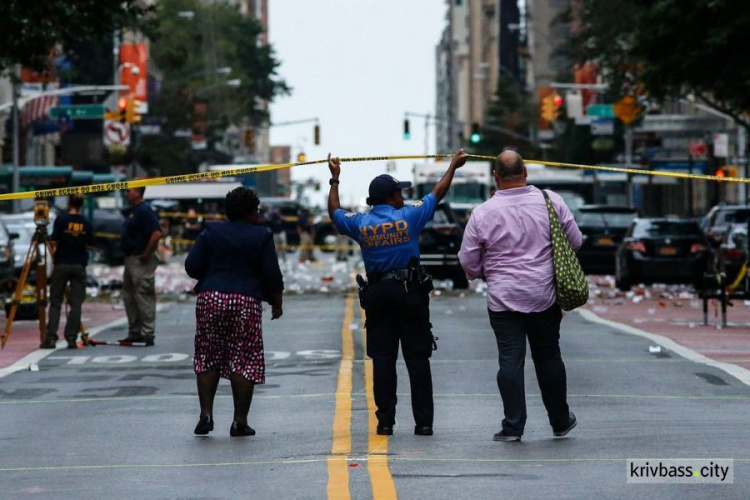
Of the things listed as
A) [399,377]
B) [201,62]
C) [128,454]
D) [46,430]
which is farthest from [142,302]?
[201,62]

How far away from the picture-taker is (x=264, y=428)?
12.0 m

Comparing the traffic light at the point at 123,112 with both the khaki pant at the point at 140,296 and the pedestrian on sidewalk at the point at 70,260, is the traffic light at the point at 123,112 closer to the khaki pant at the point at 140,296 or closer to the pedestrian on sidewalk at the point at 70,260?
the khaki pant at the point at 140,296

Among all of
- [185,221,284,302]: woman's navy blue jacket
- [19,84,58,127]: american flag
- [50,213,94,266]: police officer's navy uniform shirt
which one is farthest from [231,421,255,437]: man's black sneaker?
[19,84,58,127]: american flag

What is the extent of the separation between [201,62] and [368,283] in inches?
3844

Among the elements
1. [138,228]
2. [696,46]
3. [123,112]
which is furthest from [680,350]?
[123,112]

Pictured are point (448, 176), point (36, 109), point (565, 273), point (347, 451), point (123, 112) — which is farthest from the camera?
point (36, 109)

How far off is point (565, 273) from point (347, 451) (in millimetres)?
1700

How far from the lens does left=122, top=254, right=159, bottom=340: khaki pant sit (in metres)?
20.8

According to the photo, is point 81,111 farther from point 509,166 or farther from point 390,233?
point 509,166

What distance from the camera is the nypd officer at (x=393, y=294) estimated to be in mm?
11398

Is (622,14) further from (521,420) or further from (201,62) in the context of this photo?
(201,62)

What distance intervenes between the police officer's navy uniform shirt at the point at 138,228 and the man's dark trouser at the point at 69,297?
0.59 meters

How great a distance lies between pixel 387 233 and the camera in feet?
37.4

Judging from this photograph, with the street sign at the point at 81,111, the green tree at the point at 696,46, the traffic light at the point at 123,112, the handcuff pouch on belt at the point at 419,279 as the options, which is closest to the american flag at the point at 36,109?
the traffic light at the point at 123,112
